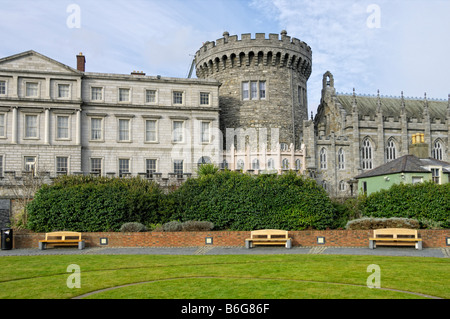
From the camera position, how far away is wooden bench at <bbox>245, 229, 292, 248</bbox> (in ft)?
68.9

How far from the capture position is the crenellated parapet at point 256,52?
46.6 metres

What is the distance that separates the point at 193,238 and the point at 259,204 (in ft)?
14.0

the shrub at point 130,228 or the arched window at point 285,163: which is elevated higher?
the arched window at point 285,163

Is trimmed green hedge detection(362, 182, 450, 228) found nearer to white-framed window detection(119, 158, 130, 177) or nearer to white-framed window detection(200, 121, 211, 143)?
white-framed window detection(200, 121, 211, 143)

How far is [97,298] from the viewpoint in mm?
11281

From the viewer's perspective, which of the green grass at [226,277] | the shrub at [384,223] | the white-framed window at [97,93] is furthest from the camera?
the white-framed window at [97,93]

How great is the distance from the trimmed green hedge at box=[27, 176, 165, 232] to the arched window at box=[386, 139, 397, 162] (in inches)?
1231

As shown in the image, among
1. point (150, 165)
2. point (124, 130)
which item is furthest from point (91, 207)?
point (124, 130)

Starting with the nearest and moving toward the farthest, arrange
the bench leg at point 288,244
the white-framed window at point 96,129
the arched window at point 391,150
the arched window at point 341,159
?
1. the bench leg at point 288,244
2. the white-framed window at point 96,129
3. the arched window at point 341,159
4. the arched window at point 391,150

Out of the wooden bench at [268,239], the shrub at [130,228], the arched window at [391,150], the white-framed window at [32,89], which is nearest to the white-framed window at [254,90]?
the arched window at [391,150]

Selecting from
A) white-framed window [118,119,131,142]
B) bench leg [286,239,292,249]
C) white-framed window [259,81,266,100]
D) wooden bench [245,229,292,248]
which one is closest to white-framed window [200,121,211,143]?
white-framed window [118,119,131,142]

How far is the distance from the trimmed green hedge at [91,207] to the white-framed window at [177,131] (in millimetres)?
16293

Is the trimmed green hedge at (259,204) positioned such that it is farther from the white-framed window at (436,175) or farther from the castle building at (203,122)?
the white-framed window at (436,175)
